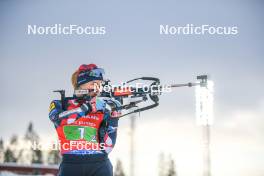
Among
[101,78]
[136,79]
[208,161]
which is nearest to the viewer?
[101,78]

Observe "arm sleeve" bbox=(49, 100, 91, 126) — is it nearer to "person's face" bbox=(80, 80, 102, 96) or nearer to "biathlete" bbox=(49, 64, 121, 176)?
"biathlete" bbox=(49, 64, 121, 176)

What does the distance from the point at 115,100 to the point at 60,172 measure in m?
0.79

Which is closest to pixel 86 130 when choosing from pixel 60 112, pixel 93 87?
pixel 60 112

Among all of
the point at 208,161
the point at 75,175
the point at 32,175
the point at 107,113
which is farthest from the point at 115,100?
the point at 32,175

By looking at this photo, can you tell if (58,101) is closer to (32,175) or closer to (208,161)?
(208,161)

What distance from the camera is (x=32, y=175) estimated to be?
6488 mm

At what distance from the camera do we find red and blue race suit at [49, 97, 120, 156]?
3.77 metres

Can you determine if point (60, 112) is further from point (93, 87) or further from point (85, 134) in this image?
point (93, 87)

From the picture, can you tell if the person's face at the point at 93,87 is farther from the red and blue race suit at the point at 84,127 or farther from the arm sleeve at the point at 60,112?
the arm sleeve at the point at 60,112

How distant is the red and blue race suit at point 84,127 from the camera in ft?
12.4

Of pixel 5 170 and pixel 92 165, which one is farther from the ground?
pixel 92 165

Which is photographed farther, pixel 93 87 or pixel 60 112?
pixel 93 87

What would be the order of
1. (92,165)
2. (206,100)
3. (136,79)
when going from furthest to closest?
(206,100) → (136,79) → (92,165)

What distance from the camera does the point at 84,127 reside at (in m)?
3.86
